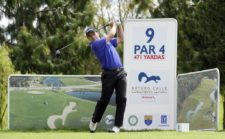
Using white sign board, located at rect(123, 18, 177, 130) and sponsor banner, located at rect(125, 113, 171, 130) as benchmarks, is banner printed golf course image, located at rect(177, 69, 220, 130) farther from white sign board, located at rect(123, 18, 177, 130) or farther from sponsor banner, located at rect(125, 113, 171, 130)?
sponsor banner, located at rect(125, 113, 171, 130)

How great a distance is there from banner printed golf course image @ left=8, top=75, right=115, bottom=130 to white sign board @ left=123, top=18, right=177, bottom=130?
3.67 feet

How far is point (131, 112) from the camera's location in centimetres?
1267

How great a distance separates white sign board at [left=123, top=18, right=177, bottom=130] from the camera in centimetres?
1245

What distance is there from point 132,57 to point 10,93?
2.75 meters

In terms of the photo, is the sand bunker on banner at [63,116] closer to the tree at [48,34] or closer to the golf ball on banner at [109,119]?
the golf ball on banner at [109,119]

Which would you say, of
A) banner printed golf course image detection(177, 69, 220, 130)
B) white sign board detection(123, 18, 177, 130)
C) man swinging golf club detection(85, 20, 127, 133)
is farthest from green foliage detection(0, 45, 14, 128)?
man swinging golf club detection(85, 20, 127, 133)

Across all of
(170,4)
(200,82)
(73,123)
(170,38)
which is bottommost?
(73,123)

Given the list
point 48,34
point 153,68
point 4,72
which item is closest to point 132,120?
point 153,68

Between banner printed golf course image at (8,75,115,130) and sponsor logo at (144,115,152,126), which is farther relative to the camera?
banner printed golf course image at (8,75,115,130)

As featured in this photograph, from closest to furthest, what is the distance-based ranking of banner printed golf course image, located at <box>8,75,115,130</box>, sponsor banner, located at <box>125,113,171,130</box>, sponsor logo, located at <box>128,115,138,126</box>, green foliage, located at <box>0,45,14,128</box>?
sponsor banner, located at <box>125,113,171,130</box>, sponsor logo, located at <box>128,115,138,126</box>, banner printed golf course image, located at <box>8,75,115,130</box>, green foliage, located at <box>0,45,14,128</box>

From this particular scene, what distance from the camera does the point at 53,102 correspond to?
13.4 m

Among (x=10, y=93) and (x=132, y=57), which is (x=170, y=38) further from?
(x=10, y=93)

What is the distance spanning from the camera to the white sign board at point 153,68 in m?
12.5

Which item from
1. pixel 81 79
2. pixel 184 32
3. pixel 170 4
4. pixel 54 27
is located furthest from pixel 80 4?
pixel 81 79
